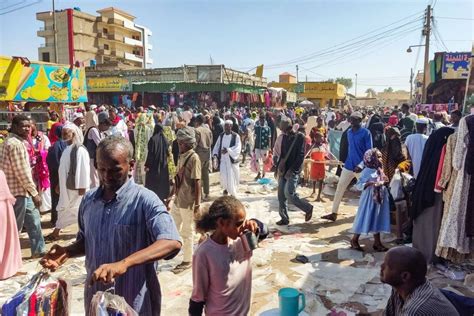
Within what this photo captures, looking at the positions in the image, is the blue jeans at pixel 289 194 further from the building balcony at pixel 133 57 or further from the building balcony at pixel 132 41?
the building balcony at pixel 132 41

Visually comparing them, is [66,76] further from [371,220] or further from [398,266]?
[398,266]

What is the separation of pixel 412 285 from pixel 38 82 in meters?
12.1

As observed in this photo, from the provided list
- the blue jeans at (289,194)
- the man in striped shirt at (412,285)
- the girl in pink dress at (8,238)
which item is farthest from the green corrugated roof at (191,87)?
the man in striped shirt at (412,285)

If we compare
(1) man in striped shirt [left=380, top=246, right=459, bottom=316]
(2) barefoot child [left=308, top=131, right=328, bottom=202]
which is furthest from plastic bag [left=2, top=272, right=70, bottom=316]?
(2) barefoot child [left=308, top=131, right=328, bottom=202]

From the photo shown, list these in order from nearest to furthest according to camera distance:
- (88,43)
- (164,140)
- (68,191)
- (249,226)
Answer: (249,226) < (68,191) < (164,140) < (88,43)

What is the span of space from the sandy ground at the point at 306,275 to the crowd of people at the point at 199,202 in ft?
0.83

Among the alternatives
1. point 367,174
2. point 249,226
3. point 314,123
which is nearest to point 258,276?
point 367,174

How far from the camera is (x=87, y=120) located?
9680 mm

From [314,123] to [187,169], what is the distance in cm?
854

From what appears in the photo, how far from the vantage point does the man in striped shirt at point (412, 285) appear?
1.99 m

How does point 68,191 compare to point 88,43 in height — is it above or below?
below

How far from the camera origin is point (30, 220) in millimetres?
4922

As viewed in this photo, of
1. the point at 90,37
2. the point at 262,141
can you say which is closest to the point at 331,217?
the point at 262,141

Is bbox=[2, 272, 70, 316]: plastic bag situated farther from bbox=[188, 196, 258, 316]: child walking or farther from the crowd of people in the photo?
bbox=[188, 196, 258, 316]: child walking
